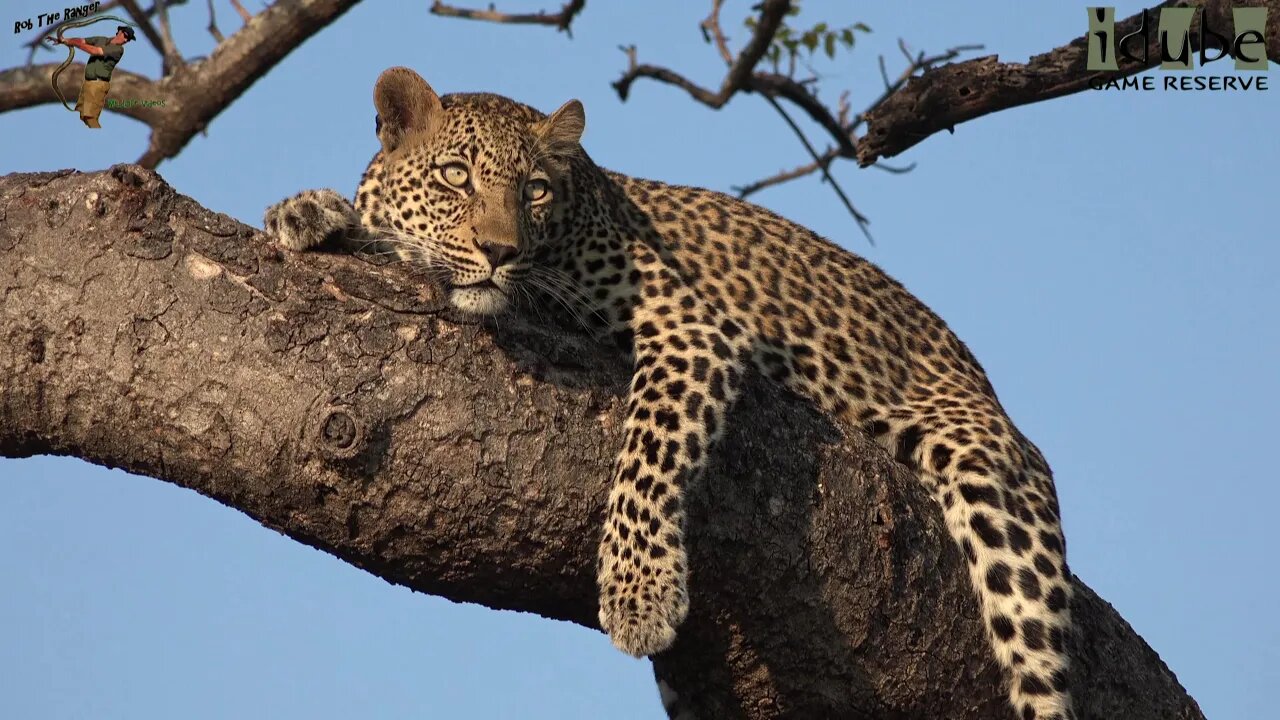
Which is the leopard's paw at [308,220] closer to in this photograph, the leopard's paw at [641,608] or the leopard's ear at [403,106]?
the leopard's ear at [403,106]

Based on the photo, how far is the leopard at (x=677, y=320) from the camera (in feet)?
19.6

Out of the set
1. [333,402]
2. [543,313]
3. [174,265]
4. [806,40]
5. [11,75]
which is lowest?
[333,402]

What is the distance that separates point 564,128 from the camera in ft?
25.2

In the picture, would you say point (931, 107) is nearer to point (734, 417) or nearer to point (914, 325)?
point (914, 325)

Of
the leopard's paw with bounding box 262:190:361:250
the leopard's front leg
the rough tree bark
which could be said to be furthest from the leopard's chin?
the leopard's front leg

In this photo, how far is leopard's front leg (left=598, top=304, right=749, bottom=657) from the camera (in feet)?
19.1

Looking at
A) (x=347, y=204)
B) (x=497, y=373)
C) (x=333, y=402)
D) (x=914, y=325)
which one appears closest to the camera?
(x=333, y=402)

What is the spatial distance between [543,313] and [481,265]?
2.01 ft

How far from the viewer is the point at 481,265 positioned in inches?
266

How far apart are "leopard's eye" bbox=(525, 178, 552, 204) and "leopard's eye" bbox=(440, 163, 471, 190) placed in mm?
290

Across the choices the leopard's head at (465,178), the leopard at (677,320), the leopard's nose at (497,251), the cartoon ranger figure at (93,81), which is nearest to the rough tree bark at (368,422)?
the leopard at (677,320)

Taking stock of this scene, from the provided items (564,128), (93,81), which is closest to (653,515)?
(564,128)

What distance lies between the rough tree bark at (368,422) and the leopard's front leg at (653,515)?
0.27 ft

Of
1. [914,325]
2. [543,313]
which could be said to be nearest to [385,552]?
[543,313]
